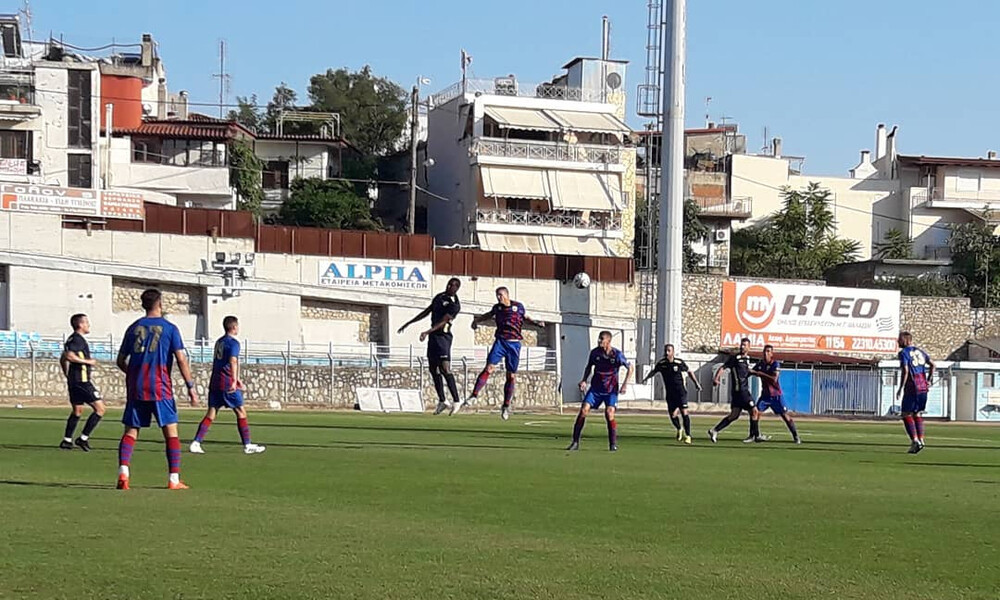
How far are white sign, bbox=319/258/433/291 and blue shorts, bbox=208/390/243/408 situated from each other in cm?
4686

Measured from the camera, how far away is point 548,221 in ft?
274

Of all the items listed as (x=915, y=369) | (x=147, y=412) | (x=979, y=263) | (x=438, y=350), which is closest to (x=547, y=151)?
(x=979, y=263)

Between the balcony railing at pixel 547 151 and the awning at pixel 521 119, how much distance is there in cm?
98

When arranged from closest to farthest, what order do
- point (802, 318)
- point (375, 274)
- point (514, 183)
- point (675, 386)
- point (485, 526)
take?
point (485, 526) < point (675, 386) < point (375, 274) < point (802, 318) < point (514, 183)

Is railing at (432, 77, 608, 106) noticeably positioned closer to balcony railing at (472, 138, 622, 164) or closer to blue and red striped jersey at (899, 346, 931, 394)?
balcony railing at (472, 138, 622, 164)

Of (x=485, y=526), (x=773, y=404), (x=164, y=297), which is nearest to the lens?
(x=485, y=526)

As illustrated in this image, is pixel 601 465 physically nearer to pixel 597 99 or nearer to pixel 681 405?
pixel 681 405

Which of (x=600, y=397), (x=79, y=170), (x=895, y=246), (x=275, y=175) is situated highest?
(x=275, y=175)

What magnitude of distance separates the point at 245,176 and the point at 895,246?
48.6 m

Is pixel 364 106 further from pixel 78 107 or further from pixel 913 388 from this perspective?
pixel 913 388

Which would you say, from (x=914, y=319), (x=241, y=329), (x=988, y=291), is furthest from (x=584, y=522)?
(x=988, y=291)

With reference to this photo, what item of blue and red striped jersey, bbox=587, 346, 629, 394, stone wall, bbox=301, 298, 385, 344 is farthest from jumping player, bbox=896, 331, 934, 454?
stone wall, bbox=301, 298, 385, 344

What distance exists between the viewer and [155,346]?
46.4 feet

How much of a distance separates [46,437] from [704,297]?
59705 millimetres
